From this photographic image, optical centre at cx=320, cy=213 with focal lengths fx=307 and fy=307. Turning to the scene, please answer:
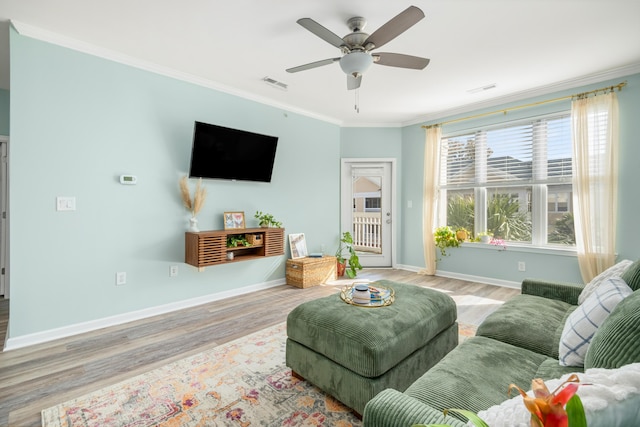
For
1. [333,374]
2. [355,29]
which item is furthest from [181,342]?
[355,29]

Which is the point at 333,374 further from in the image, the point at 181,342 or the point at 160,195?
the point at 160,195

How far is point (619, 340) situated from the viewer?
0.94 meters

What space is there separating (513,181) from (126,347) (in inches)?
192

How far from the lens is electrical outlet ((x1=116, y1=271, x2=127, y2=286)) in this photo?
9.90ft

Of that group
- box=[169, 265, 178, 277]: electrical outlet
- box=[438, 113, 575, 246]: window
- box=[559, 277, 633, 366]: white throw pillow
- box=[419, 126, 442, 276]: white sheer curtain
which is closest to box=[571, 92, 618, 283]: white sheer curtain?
box=[438, 113, 575, 246]: window

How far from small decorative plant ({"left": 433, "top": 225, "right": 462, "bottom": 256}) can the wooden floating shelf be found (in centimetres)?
264

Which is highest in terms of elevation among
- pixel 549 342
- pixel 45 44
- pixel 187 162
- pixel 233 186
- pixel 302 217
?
pixel 45 44

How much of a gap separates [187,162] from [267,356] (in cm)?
230

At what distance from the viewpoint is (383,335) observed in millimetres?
1650

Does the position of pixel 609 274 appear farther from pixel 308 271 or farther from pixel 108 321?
pixel 108 321

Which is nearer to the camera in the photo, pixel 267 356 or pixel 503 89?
pixel 267 356

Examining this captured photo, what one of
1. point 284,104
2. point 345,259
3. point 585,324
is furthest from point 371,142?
point 585,324

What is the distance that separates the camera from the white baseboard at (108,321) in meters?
2.55

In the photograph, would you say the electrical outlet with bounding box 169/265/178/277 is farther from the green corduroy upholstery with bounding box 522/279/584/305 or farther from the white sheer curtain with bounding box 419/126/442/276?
the white sheer curtain with bounding box 419/126/442/276
